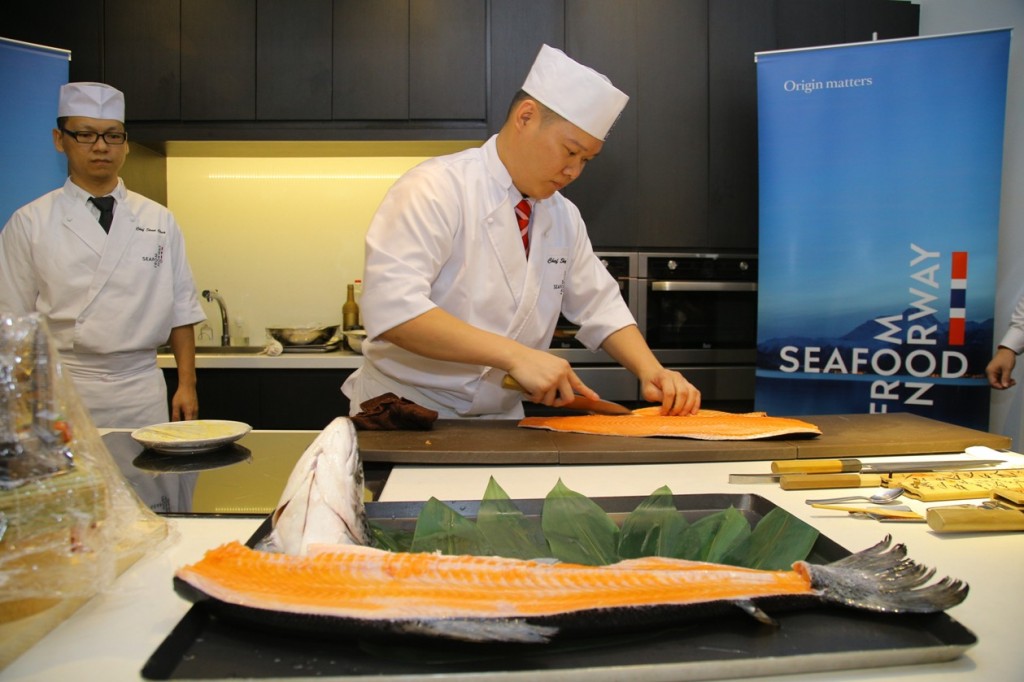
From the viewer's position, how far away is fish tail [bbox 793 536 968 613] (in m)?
0.74

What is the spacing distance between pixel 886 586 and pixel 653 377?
4.46 feet

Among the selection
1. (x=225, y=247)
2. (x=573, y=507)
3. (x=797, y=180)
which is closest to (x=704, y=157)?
(x=797, y=180)

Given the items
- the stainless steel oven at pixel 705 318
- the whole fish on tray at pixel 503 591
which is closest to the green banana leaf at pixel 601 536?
the whole fish on tray at pixel 503 591

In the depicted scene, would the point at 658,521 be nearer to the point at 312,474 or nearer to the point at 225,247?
the point at 312,474

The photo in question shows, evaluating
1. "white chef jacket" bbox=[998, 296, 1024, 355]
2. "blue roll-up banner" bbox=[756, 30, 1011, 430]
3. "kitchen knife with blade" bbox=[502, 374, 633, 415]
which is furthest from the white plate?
"white chef jacket" bbox=[998, 296, 1024, 355]

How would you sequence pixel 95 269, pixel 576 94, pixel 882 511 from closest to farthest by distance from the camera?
pixel 882 511
pixel 576 94
pixel 95 269

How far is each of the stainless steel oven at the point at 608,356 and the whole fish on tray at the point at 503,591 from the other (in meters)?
2.90

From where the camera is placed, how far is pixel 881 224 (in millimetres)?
3410

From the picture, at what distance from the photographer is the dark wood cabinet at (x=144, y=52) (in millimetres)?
3750

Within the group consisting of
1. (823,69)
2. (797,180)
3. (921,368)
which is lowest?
(921,368)

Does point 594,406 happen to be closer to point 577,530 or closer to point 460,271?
point 460,271

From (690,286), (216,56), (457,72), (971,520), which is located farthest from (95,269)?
(971,520)

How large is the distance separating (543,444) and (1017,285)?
10.5ft

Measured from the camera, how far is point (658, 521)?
1.02 m
